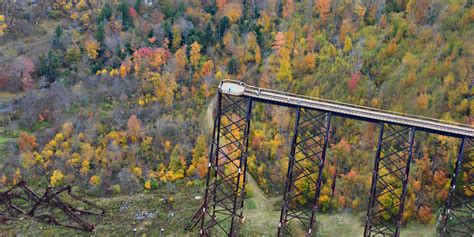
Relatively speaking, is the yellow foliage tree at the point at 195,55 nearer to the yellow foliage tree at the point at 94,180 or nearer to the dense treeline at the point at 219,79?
the dense treeline at the point at 219,79

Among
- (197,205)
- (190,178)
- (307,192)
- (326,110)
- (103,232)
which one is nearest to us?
(326,110)

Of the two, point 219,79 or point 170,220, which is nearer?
point 170,220

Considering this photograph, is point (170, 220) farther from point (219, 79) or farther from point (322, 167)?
point (219, 79)

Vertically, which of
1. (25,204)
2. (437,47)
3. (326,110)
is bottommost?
(25,204)

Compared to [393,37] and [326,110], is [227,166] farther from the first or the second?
[393,37]

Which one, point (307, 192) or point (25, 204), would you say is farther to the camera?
point (25, 204)

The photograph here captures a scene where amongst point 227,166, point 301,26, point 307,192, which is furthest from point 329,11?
point 307,192

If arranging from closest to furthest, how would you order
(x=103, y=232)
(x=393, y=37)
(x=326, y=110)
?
(x=326, y=110) → (x=103, y=232) → (x=393, y=37)

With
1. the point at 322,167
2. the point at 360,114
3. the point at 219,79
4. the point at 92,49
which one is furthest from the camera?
the point at 92,49

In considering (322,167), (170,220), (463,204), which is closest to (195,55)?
(170,220)
